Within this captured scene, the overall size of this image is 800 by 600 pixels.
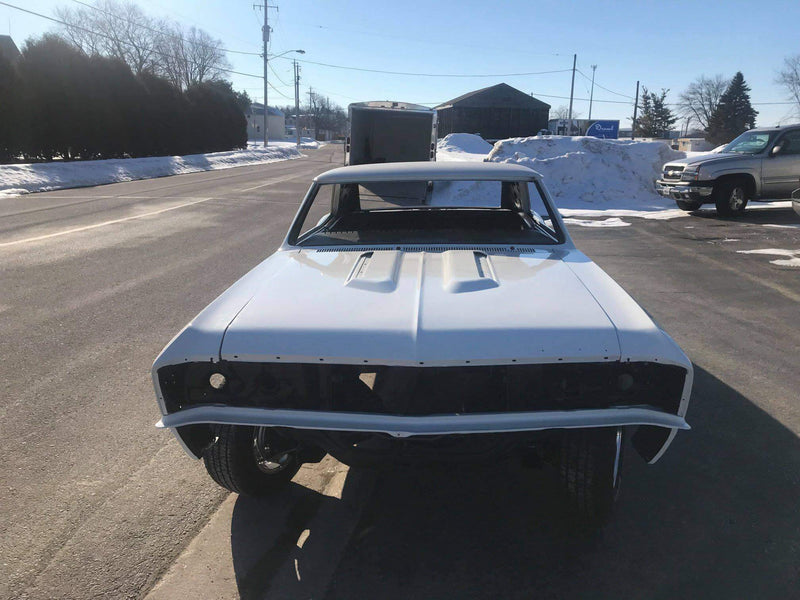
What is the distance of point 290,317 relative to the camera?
2482mm

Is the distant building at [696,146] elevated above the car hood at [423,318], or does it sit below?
above

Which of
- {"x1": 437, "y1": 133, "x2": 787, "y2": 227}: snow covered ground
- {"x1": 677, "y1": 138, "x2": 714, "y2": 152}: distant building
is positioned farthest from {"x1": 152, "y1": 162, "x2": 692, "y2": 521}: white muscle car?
{"x1": 677, "y1": 138, "x2": 714, "y2": 152}: distant building

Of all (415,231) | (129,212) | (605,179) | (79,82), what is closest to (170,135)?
(79,82)

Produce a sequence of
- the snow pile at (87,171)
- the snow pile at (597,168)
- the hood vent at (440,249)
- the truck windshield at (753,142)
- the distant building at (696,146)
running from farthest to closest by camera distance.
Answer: the distant building at (696,146) < the snow pile at (87,171) < the snow pile at (597,168) < the truck windshield at (753,142) < the hood vent at (440,249)

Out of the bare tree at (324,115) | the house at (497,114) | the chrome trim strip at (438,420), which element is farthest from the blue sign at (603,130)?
the bare tree at (324,115)

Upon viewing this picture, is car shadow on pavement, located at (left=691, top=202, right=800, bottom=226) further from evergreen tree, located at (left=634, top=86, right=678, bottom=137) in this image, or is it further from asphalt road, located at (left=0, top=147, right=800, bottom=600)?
evergreen tree, located at (left=634, top=86, right=678, bottom=137)

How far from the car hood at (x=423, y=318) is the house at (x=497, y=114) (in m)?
65.8

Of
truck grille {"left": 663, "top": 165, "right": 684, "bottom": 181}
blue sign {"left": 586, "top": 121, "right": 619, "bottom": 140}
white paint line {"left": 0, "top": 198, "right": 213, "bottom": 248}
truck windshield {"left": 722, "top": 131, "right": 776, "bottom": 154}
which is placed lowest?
white paint line {"left": 0, "top": 198, "right": 213, "bottom": 248}

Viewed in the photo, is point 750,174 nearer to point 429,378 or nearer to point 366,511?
point 366,511

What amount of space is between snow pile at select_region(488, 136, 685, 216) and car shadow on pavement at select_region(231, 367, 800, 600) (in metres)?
13.9

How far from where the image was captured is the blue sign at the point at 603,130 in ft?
71.3

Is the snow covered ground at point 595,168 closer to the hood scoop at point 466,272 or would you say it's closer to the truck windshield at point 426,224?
the truck windshield at point 426,224

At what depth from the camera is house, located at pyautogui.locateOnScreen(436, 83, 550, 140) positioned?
66.1 m

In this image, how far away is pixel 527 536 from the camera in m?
2.72
